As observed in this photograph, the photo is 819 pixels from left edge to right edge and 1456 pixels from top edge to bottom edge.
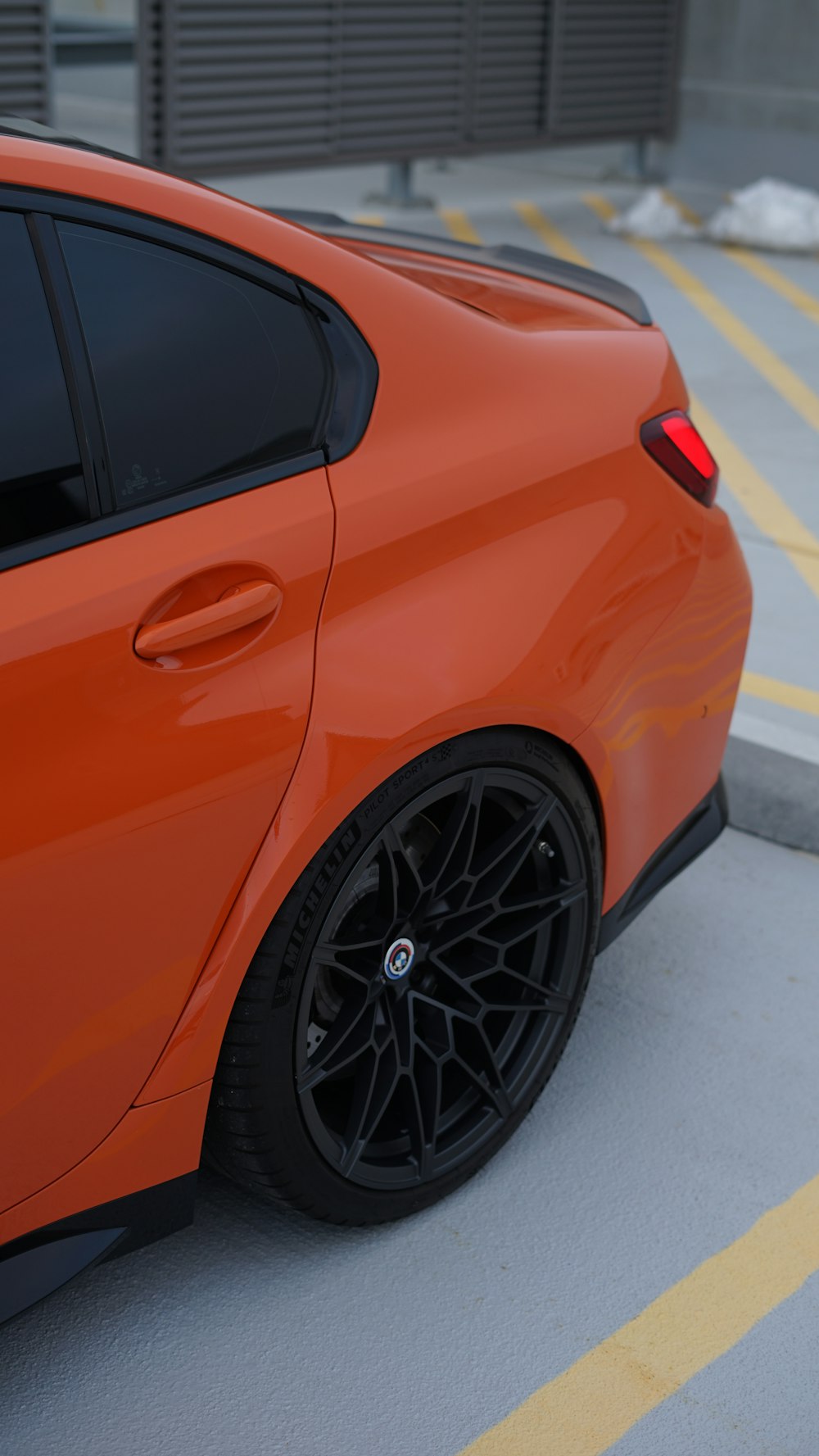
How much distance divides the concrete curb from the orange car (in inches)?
39.4

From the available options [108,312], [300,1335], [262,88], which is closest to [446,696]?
[108,312]

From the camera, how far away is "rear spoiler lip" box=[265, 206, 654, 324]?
9.65 feet

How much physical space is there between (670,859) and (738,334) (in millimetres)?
5656

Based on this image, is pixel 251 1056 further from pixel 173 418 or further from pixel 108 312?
pixel 108 312

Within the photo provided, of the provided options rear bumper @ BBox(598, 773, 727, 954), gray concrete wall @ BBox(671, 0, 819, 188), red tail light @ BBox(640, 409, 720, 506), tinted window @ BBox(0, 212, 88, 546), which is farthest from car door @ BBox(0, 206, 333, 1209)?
gray concrete wall @ BBox(671, 0, 819, 188)

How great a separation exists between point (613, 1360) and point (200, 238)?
1.67m

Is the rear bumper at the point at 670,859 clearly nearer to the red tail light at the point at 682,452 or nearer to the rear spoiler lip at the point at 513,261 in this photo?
the red tail light at the point at 682,452

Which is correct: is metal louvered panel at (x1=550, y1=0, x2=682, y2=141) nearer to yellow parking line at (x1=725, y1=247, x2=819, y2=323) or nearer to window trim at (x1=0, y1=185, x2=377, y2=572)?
yellow parking line at (x1=725, y1=247, x2=819, y2=323)

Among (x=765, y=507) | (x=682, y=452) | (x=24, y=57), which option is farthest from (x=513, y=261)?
(x=24, y=57)

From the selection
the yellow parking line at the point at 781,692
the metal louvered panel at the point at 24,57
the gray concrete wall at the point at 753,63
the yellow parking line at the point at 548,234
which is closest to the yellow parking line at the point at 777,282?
the yellow parking line at the point at 548,234

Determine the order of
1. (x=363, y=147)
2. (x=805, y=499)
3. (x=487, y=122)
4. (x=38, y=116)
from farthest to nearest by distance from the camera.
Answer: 1. (x=487, y=122)
2. (x=363, y=147)
3. (x=38, y=116)
4. (x=805, y=499)

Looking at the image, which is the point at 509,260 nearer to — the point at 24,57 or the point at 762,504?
the point at 762,504

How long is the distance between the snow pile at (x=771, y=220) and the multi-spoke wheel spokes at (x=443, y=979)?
867 cm

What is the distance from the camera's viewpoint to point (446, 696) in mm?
2107
